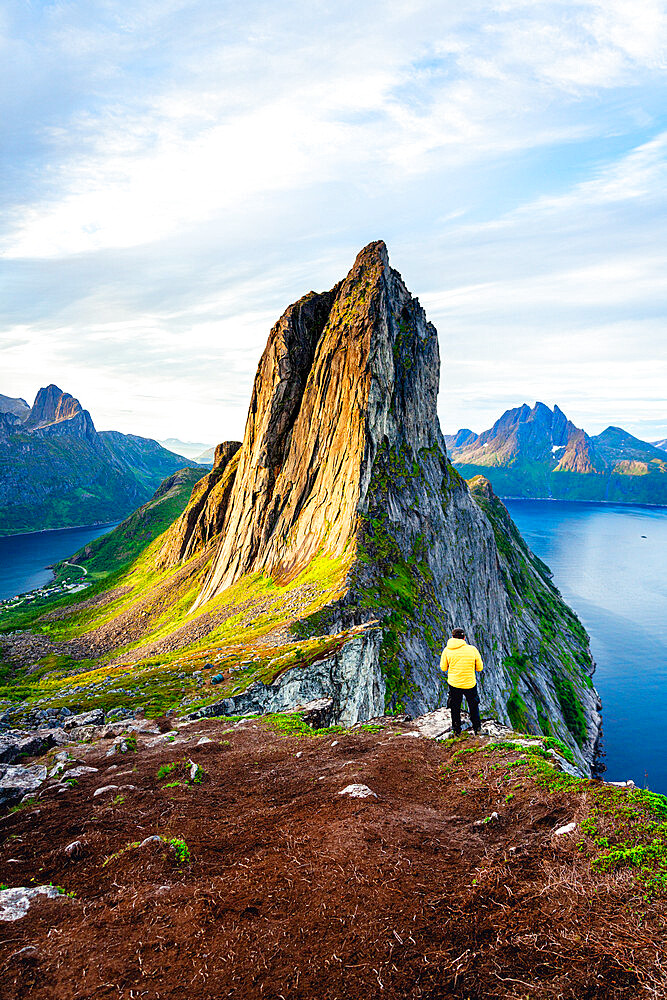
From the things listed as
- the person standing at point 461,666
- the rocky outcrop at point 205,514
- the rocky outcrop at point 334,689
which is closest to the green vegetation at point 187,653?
the rocky outcrop at point 334,689

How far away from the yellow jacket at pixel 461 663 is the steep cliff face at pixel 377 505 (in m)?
18.3

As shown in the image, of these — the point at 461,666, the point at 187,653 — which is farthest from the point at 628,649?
the point at 461,666

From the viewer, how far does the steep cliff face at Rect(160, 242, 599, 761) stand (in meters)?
43.4

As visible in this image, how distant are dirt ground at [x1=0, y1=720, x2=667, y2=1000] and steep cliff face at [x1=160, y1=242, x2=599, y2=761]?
72.0ft

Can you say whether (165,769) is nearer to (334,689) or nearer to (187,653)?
(334,689)

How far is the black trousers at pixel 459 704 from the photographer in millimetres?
16672

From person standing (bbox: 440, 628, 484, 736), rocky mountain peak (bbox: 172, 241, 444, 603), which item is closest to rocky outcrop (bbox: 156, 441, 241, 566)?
rocky mountain peak (bbox: 172, 241, 444, 603)

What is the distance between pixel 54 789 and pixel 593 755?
82619mm

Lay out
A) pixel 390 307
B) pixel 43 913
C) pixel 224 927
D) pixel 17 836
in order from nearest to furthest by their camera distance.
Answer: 1. pixel 224 927
2. pixel 43 913
3. pixel 17 836
4. pixel 390 307

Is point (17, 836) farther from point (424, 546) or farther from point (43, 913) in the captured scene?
point (424, 546)

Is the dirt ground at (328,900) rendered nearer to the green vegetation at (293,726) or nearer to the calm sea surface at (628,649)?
the green vegetation at (293,726)

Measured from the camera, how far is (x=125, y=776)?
16578 millimetres

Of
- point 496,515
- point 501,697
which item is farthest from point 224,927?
point 496,515

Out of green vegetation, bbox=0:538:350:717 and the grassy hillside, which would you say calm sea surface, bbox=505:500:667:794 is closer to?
green vegetation, bbox=0:538:350:717
